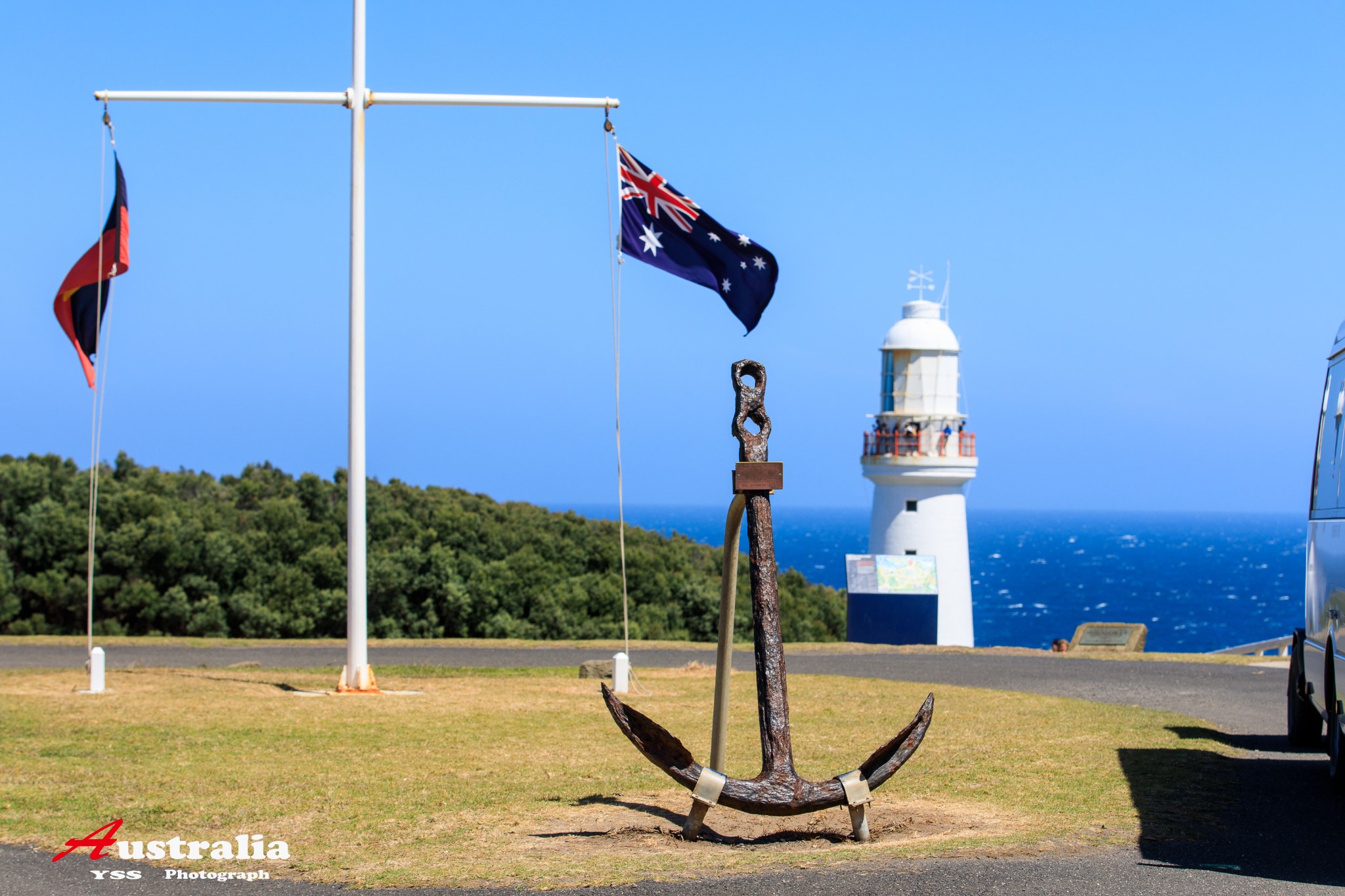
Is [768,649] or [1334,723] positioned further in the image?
[1334,723]

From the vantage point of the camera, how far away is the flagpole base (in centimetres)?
1445

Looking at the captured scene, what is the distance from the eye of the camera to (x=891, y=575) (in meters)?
27.7

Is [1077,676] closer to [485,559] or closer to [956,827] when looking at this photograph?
[956,827]

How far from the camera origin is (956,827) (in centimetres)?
775

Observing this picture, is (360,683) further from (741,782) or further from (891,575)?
(891,575)

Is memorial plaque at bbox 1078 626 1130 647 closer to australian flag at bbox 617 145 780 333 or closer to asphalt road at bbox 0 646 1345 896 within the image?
asphalt road at bbox 0 646 1345 896

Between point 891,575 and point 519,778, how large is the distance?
62.1 feet

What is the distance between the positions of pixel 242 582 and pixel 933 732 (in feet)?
89.4

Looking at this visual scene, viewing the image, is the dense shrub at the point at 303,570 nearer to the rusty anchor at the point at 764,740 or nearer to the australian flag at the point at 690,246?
the australian flag at the point at 690,246

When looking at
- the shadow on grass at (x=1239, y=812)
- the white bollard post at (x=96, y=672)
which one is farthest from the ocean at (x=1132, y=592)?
the shadow on grass at (x=1239, y=812)

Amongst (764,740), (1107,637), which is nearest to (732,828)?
(764,740)

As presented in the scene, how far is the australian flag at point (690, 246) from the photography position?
13.2m

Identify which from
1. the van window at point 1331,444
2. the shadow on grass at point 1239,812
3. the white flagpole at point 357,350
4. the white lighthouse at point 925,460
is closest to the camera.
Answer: the shadow on grass at point 1239,812

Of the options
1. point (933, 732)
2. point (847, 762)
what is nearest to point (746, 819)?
point (847, 762)
